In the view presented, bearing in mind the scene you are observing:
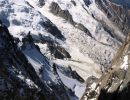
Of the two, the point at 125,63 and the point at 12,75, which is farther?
the point at 12,75

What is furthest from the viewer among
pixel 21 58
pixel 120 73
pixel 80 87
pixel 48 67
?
pixel 80 87

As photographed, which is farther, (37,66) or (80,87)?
(80,87)

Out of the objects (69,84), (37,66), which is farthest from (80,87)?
(37,66)

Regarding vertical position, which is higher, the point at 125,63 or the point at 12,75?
the point at 125,63

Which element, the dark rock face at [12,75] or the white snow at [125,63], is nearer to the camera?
the white snow at [125,63]

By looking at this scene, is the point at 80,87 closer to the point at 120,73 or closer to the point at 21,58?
the point at 21,58

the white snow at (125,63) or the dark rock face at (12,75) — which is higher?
the white snow at (125,63)

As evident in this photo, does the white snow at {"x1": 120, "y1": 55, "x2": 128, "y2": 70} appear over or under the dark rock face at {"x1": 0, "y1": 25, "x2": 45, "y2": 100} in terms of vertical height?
over

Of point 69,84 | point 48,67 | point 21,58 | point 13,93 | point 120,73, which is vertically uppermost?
point 120,73

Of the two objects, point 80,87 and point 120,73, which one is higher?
point 120,73

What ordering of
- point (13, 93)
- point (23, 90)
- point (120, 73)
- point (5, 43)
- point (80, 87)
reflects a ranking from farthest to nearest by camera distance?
point (80, 87)
point (5, 43)
point (23, 90)
point (13, 93)
point (120, 73)

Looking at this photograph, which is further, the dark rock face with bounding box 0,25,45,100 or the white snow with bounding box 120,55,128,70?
the dark rock face with bounding box 0,25,45,100
